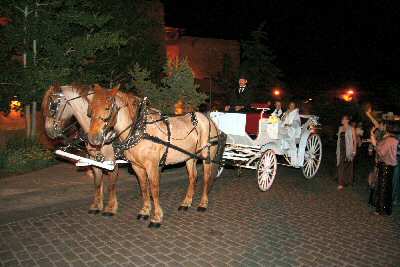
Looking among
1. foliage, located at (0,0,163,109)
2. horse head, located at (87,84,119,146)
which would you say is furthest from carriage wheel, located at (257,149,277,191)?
foliage, located at (0,0,163,109)

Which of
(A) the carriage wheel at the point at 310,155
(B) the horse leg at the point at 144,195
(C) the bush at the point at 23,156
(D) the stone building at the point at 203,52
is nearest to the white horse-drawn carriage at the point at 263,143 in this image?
(A) the carriage wheel at the point at 310,155

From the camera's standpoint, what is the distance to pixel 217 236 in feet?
19.0

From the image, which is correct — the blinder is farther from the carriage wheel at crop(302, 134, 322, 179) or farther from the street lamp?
the street lamp

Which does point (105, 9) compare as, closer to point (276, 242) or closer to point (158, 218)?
point (158, 218)

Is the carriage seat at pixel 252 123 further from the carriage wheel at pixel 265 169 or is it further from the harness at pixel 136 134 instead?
the harness at pixel 136 134

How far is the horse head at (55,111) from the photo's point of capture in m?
5.91

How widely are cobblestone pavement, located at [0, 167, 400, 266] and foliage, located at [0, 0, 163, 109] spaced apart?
4.80 m

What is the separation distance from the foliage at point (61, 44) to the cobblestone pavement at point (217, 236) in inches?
189

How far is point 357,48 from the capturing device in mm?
33125

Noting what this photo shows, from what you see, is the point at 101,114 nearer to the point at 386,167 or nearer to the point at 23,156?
the point at 23,156

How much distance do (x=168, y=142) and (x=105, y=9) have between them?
803 centimetres

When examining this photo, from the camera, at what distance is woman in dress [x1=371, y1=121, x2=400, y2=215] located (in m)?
7.18

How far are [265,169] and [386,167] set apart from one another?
2.74 m

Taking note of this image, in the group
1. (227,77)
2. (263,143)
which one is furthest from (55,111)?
(227,77)
